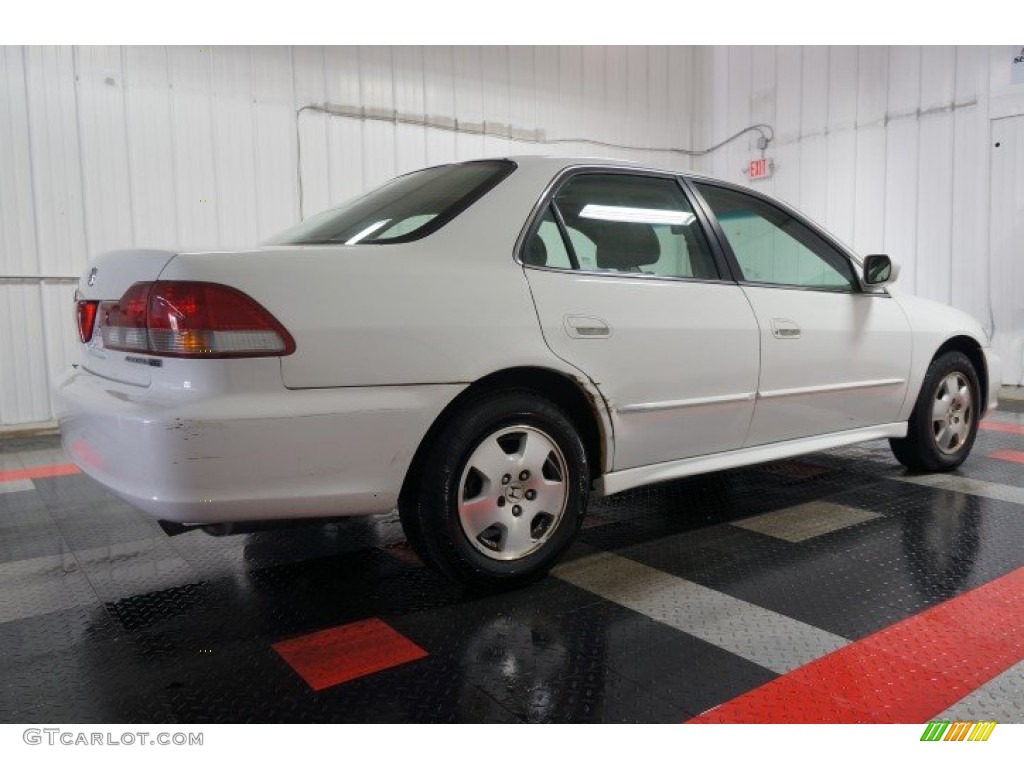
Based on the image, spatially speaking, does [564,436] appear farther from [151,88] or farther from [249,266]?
[151,88]

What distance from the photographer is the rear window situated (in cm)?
233

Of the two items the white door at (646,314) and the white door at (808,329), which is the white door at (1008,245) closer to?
the white door at (808,329)

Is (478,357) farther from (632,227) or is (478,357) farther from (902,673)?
(902,673)

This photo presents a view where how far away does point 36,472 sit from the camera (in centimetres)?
433

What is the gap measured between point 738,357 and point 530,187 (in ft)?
3.26

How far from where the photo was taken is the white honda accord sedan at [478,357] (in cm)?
189

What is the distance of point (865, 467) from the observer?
13.4 feet

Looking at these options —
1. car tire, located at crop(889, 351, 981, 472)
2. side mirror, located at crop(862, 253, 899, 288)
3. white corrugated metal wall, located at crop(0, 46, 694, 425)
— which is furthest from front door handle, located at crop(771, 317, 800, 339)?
white corrugated metal wall, located at crop(0, 46, 694, 425)

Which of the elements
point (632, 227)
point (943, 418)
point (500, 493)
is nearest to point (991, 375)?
point (943, 418)

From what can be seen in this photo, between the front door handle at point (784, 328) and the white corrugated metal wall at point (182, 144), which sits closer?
the front door handle at point (784, 328)

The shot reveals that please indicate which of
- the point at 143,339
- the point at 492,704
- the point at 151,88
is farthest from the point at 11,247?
the point at 492,704

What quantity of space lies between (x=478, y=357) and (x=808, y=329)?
1.57 meters

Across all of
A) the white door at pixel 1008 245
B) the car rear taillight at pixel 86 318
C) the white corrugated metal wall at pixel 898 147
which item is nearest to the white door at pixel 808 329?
the car rear taillight at pixel 86 318

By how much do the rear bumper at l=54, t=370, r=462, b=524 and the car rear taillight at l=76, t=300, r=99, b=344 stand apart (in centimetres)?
21
